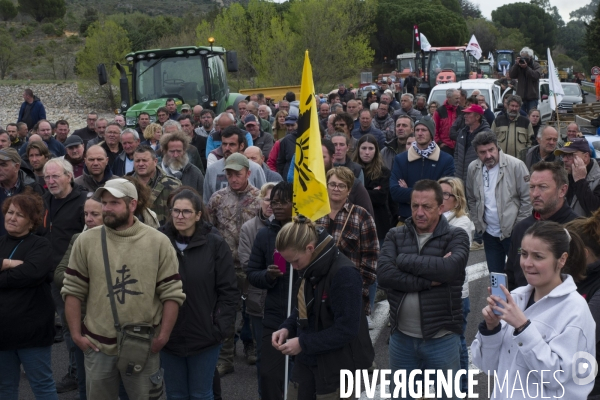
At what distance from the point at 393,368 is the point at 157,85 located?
12.9 m

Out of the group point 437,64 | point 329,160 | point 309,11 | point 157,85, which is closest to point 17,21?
point 309,11

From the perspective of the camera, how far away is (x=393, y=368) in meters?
5.21

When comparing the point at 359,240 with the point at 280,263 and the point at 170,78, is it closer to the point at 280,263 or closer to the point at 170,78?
the point at 280,263

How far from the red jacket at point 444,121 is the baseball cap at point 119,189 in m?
8.75

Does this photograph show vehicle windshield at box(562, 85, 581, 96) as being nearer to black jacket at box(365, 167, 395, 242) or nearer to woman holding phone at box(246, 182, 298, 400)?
black jacket at box(365, 167, 395, 242)

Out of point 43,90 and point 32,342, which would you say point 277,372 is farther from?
point 43,90

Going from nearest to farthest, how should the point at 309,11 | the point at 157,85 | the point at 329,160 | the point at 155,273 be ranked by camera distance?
1. the point at 155,273
2. the point at 329,160
3. the point at 157,85
4. the point at 309,11

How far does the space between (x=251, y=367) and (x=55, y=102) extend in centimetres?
3938

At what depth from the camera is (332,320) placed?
14.8ft

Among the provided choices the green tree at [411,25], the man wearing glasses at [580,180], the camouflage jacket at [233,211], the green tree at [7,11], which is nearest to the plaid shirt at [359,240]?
the camouflage jacket at [233,211]

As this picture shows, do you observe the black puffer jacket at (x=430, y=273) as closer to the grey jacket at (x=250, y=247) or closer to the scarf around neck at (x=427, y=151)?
the grey jacket at (x=250, y=247)

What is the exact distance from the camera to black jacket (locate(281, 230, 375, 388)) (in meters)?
4.39

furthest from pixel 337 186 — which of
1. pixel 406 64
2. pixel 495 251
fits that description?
pixel 406 64

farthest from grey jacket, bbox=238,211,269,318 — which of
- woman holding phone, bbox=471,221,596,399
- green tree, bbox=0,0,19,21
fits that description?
green tree, bbox=0,0,19,21
